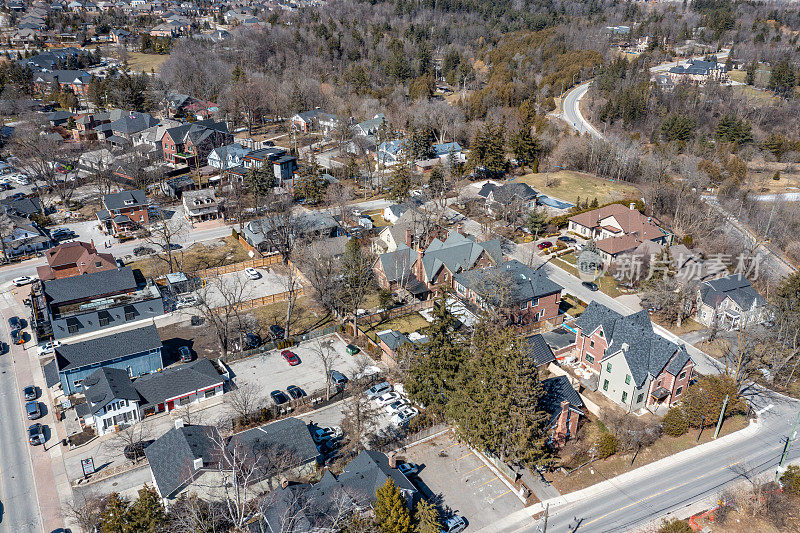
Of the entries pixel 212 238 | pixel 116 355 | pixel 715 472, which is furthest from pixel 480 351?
pixel 212 238

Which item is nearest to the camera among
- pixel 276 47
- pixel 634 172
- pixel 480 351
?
pixel 480 351

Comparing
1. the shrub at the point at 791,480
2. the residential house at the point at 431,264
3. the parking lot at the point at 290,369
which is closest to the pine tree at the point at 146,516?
the parking lot at the point at 290,369

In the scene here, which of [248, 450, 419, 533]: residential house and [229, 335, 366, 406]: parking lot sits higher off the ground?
[248, 450, 419, 533]: residential house

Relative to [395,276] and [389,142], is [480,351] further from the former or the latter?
[389,142]

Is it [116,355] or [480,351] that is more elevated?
[480,351]

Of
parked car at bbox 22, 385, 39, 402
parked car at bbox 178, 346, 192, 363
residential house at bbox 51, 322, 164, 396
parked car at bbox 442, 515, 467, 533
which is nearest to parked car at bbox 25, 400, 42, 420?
parked car at bbox 22, 385, 39, 402

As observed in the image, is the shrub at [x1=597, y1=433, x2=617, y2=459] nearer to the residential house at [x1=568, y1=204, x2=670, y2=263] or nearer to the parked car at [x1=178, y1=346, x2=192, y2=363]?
Answer: the residential house at [x1=568, y1=204, x2=670, y2=263]
